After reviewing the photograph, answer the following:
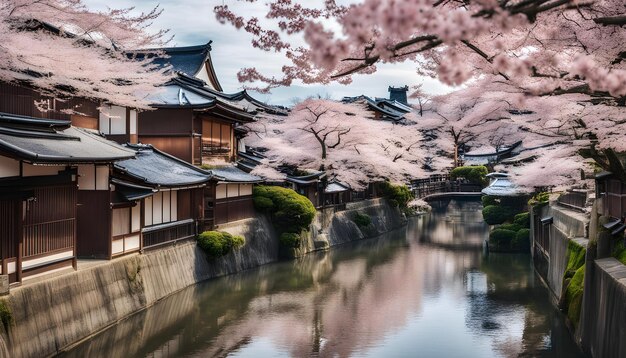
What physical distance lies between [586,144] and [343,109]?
25.3m

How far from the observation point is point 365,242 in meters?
37.3

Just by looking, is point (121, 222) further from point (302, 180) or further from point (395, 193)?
point (395, 193)

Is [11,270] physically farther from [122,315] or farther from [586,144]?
[586,144]

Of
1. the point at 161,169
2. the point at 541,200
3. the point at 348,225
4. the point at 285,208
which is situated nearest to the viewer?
the point at 161,169

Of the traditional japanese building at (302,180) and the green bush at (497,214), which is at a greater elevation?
the traditional japanese building at (302,180)

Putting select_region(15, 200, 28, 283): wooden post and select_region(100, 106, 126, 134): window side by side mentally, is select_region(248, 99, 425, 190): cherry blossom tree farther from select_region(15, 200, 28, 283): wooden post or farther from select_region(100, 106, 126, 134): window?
select_region(15, 200, 28, 283): wooden post

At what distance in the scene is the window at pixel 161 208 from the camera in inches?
852

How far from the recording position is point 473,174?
53.6 m

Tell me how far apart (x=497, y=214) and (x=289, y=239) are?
13428 millimetres

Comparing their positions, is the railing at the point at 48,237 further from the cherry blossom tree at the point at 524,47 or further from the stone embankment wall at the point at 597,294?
the stone embankment wall at the point at 597,294

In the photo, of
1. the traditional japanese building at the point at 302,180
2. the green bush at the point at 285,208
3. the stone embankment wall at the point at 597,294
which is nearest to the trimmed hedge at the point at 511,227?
the traditional japanese building at the point at 302,180

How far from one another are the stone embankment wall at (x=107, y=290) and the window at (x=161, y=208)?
1190 millimetres

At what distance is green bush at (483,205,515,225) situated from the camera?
36.3 meters

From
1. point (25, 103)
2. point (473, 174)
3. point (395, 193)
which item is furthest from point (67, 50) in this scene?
point (473, 174)
